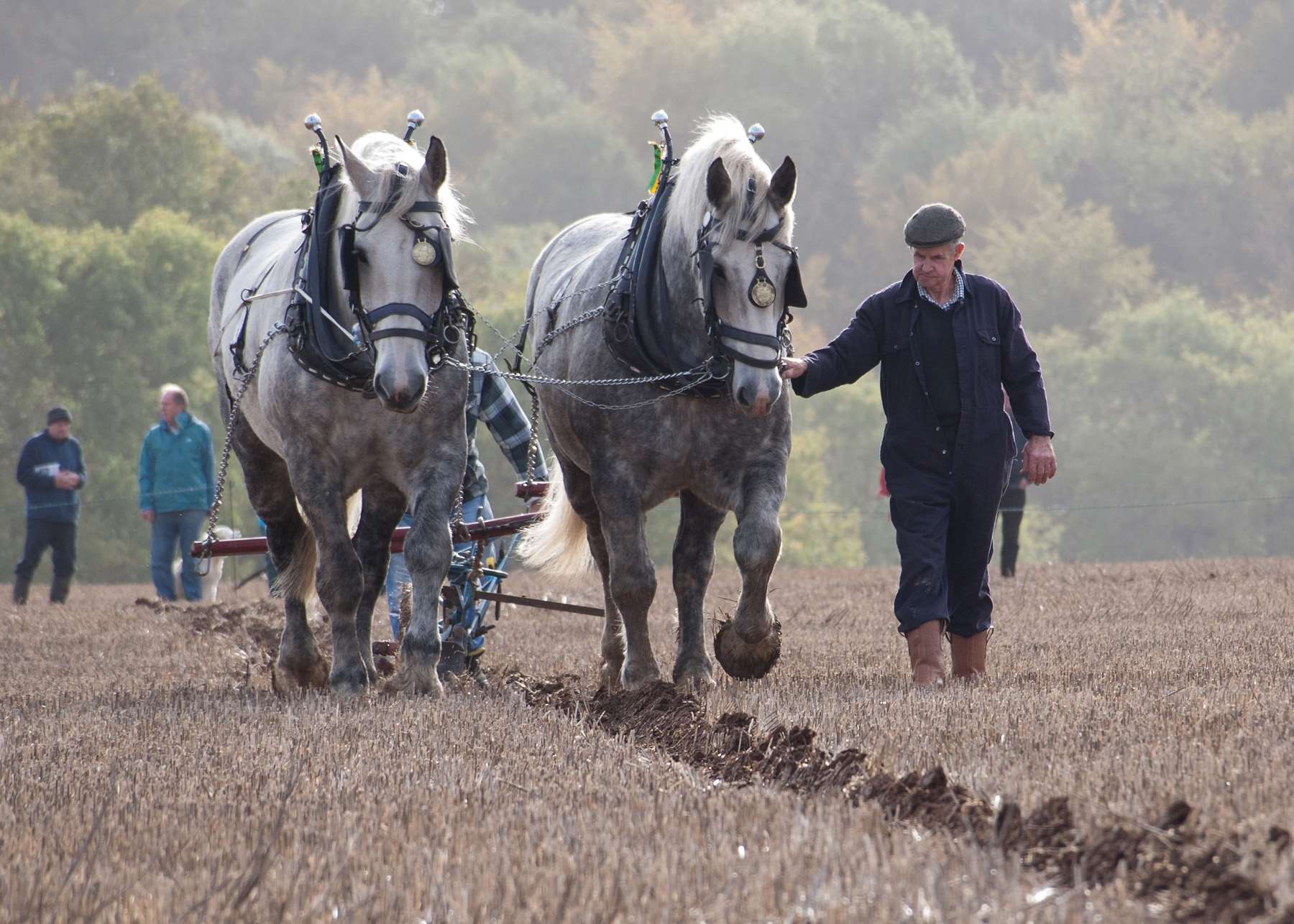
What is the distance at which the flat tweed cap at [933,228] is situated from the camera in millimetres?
7125

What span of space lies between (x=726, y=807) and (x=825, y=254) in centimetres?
8262

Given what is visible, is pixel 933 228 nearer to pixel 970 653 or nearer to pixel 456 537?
pixel 970 653

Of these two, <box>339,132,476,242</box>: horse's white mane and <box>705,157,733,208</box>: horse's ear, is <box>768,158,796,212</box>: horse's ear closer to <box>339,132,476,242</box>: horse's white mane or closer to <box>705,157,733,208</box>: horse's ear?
<box>705,157,733,208</box>: horse's ear

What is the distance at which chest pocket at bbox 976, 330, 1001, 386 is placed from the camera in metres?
7.23

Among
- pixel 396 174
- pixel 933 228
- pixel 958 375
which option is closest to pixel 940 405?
pixel 958 375

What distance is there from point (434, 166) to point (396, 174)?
0.17 meters

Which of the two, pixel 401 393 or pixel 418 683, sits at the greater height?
pixel 401 393

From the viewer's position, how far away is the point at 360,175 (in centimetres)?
723

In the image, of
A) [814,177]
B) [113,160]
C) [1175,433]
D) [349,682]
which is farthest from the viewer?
[814,177]

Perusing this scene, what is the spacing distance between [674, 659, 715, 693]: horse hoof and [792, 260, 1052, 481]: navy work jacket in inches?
43.9

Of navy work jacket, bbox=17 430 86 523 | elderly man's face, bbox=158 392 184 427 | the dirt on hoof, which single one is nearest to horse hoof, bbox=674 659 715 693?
the dirt on hoof

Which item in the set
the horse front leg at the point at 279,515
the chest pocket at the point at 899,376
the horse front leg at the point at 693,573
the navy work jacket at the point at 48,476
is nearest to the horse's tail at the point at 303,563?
the horse front leg at the point at 279,515

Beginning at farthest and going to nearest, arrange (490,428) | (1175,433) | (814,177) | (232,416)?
1. (814,177)
2. (1175,433)
3. (490,428)
4. (232,416)

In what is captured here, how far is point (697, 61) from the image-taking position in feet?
318
